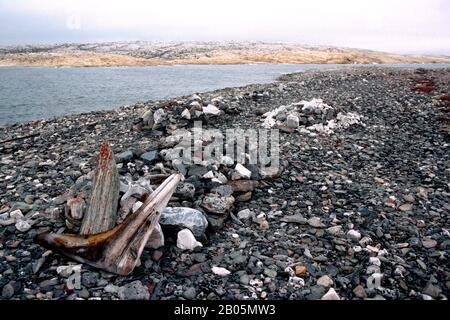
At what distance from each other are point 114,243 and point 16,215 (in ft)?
7.49

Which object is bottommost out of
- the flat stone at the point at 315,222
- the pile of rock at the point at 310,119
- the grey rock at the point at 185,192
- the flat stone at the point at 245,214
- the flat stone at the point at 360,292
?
the flat stone at the point at 360,292

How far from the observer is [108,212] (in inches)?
171

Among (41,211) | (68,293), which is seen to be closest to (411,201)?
(68,293)

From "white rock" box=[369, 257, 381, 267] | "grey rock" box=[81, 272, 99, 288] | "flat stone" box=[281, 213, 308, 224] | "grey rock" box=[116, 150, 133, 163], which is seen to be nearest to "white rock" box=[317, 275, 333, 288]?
"white rock" box=[369, 257, 381, 267]

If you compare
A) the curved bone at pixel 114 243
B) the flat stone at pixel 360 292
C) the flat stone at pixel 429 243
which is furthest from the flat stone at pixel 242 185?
the flat stone at pixel 429 243

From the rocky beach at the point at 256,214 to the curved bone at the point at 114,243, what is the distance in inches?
5.7

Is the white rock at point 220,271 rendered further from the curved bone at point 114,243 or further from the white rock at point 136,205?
the white rock at point 136,205

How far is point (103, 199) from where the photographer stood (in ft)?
14.4

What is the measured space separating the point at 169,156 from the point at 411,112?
35.1 feet

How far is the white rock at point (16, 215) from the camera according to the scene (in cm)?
509

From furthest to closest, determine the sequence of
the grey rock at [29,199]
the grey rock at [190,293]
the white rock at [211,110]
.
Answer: the white rock at [211,110] → the grey rock at [29,199] → the grey rock at [190,293]

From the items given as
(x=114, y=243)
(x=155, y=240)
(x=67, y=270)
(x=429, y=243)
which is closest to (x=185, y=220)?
(x=155, y=240)

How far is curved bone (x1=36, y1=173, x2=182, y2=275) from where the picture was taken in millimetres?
3908

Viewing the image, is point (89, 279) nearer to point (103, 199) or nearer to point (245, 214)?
point (103, 199)
